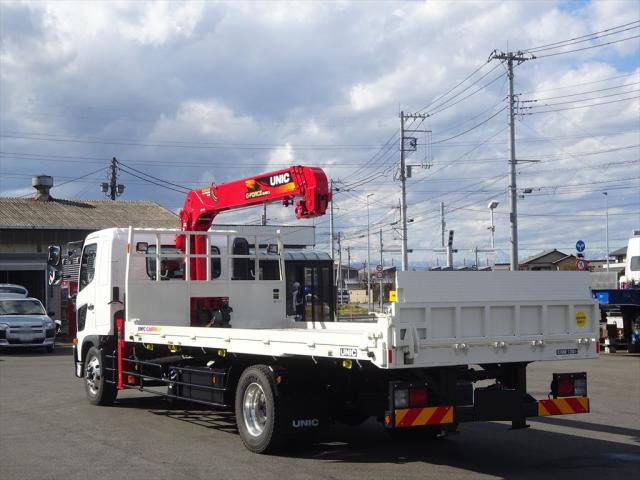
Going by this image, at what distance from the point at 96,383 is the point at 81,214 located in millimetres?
34139

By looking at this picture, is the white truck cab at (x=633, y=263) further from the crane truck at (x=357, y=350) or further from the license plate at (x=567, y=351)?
the license plate at (x=567, y=351)

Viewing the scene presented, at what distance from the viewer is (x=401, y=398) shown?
785cm

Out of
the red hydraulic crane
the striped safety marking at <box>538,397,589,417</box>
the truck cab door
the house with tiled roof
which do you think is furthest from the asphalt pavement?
the house with tiled roof

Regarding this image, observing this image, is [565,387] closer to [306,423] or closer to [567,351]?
[567,351]

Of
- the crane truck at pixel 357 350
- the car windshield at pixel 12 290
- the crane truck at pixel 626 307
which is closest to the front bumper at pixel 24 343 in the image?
the car windshield at pixel 12 290

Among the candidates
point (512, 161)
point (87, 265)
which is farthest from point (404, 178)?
point (87, 265)

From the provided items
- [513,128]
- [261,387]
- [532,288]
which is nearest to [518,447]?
[532,288]

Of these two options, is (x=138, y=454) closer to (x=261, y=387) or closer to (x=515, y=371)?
(x=261, y=387)

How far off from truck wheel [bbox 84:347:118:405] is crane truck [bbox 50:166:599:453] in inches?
5.1

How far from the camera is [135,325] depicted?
38.5 feet

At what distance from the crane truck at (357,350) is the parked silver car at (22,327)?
1349cm

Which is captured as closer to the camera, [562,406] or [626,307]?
[562,406]

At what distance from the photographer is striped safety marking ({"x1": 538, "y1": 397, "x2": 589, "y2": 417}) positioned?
859 cm

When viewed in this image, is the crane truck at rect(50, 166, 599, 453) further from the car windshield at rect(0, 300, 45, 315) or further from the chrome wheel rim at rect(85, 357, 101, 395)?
the car windshield at rect(0, 300, 45, 315)
